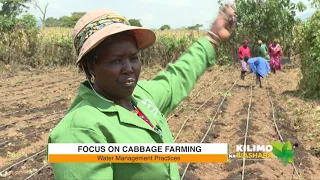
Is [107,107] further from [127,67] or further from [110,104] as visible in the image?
[127,67]

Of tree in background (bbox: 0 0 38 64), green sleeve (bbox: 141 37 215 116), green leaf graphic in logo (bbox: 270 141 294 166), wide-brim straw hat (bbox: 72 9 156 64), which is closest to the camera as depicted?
wide-brim straw hat (bbox: 72 9 156 64)

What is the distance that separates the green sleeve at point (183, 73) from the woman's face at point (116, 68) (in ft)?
1.37

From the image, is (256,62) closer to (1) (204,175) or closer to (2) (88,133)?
(1) (204,175)

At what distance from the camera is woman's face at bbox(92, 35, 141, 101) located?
1371 millimetres

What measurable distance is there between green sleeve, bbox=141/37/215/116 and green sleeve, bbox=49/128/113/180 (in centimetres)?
65

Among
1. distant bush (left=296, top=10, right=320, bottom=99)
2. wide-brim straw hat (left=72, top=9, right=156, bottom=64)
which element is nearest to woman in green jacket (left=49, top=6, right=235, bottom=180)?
wide-brim straw hat (left=72, top=9, right=156, bottom=64)

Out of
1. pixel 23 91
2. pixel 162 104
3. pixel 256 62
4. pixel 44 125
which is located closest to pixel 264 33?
pixel 256 62

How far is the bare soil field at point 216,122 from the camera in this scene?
206 inches

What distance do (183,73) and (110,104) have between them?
607 mm

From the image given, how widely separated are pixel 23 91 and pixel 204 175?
8.61 meters

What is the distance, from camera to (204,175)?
508cm

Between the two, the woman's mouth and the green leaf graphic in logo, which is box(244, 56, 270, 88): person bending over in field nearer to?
the green leaf graphic in logo

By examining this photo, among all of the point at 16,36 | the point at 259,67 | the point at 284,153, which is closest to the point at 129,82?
the point at 284,153

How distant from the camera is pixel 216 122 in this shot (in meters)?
7.55
